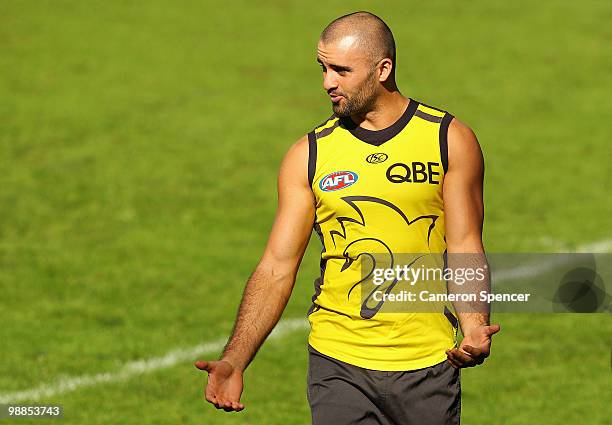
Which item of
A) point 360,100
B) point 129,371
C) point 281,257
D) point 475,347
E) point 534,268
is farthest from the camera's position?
point 534,268

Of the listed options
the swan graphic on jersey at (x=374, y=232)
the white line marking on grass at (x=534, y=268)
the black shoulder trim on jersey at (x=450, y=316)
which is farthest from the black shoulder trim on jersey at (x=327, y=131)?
the white line marking on grass at (x=534, y=268)

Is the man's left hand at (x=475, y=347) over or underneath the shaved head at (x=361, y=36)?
underneath

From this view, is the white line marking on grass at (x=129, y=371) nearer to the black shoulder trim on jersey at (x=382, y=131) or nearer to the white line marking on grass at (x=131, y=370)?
the white line marking on grass at (x=131, y=370)

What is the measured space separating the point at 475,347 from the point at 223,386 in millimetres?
1188

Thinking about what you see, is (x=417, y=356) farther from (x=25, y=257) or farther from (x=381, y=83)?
(x=25, y=257)

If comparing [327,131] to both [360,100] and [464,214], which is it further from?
[464,214]

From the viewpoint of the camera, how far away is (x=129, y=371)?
37.0ft

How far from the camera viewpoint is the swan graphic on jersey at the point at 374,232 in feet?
21.9

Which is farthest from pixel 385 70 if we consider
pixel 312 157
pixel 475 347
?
pixel 475 347

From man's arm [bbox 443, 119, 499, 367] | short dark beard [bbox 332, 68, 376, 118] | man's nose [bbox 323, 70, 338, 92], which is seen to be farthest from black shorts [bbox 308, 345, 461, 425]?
man's nose [bbox 323, 70, 338, 92]

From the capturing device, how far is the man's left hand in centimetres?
631

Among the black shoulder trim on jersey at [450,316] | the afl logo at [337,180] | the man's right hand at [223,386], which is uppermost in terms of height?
the afl logo at [337,180]

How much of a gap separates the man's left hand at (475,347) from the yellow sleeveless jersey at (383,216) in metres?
0.31

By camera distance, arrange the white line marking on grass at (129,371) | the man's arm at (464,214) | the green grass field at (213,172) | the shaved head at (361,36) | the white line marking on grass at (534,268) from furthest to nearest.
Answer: the white line marking on grass at (534,268)
the green grass field at (213,172)
the white line marking on grass at (129,371)
the shaved head at (361,36)
the man's arm at (464,214)
